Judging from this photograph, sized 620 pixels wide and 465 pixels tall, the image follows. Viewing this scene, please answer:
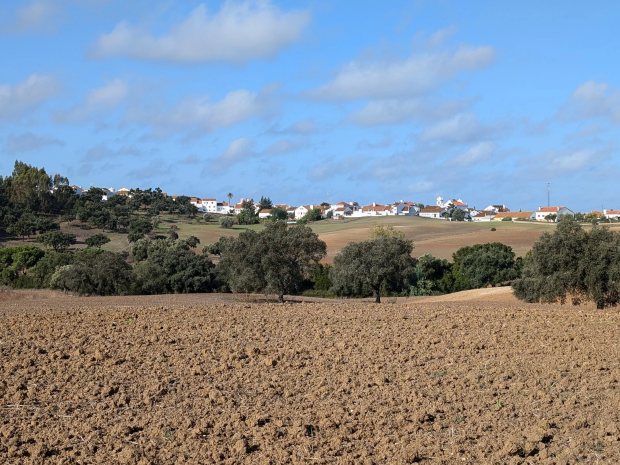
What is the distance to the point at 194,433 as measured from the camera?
10.5 m

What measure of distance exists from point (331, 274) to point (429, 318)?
22491 millimetres

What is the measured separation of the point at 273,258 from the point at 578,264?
15914mm

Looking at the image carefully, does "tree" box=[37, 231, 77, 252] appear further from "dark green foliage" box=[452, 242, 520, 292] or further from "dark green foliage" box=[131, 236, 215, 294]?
"dark green foliage" box=[452, 242, 520, 292]

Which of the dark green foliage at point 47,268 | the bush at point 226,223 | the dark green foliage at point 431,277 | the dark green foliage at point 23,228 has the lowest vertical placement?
the dark green foliage at point 431,277

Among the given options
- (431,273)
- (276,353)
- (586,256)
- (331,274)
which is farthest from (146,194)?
(276,353)

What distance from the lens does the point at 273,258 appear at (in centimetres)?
3753

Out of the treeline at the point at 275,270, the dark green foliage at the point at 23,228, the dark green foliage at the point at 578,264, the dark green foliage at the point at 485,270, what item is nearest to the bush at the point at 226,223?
the dark green foliage at the point at 23,228

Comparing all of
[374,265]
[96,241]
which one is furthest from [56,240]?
[374,265]

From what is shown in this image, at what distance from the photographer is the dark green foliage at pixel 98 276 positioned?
45219 mm

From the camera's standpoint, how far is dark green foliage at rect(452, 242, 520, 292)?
211 feet

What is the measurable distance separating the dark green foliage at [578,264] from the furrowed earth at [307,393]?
11426 millimetres

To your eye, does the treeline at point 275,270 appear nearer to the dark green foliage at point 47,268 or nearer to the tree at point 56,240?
the dark green foliage at point 47,268

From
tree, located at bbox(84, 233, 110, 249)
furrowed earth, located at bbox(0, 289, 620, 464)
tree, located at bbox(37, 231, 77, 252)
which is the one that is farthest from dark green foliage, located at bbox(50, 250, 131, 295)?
tree, located at bbox(84, 233, 110, 249)

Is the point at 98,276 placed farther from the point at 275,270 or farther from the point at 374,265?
the point at 374,265
